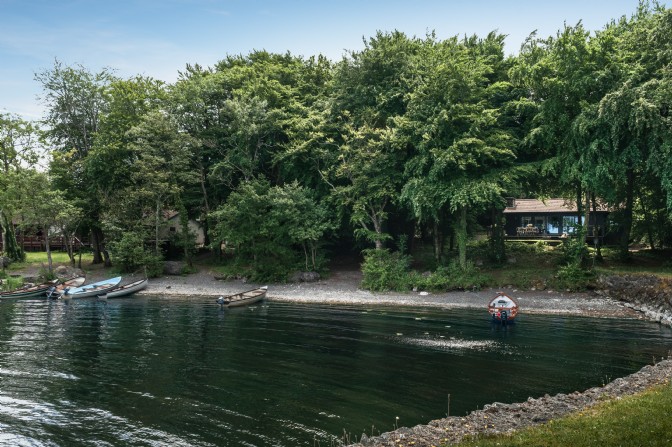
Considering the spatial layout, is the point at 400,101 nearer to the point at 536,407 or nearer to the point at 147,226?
the point at 147,226

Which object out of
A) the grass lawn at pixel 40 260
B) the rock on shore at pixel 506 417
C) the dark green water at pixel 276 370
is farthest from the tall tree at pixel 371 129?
the grass lawn at pixel 40 260

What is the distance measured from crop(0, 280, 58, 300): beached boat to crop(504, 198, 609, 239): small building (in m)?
52.8

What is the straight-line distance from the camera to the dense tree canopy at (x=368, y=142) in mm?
34406

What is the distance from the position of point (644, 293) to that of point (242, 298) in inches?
1192

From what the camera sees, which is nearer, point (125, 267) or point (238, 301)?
point (238, 301)

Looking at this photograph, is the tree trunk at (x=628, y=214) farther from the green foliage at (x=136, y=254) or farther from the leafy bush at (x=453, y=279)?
the green foliage at (x=136, y=254)

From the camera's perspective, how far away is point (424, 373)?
62.7ft

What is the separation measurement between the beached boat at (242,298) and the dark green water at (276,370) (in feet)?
12.1

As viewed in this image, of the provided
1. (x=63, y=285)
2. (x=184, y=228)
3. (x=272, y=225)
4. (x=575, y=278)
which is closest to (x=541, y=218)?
(x=575, y=278)

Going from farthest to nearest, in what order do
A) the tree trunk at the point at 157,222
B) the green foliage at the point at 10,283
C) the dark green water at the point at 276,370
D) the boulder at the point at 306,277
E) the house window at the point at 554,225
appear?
the house window at the point at 554,225 → the tree trunk at the point at 157,222 → the boulder at the point at 306,277 → the green foliage at the point at 10,283 → the dark green water at the point at 276,370

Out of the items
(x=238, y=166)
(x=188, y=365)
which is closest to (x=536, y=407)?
(x=188, y=365)

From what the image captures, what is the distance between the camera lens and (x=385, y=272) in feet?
136

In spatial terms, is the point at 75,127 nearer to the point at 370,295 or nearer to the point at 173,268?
the point at 173,268

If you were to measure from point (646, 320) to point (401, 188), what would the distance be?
21.5 metres
